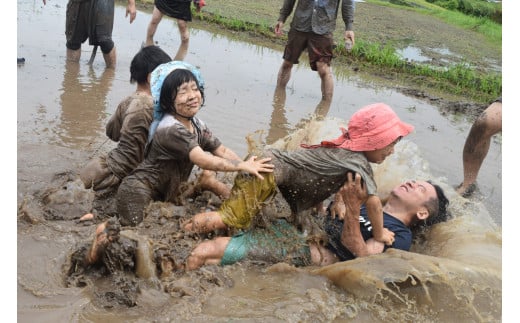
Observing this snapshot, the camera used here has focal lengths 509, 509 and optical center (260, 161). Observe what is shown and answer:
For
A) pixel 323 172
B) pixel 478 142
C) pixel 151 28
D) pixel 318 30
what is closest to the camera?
pixel 323 172

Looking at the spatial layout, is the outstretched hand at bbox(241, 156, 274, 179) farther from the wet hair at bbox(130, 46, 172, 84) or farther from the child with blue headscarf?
the wet hair at bbox(130, 46, 172, 84)

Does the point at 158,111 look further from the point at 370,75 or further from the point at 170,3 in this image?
the point at 370,75

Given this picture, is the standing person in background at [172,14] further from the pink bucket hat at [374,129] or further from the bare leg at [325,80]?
the pink bucket hat at [374,129]

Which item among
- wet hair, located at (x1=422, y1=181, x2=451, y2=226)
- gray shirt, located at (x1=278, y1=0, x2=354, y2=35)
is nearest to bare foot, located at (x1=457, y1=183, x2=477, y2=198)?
wet hair, located at (x1=422, y1=181, x2=451, y2=226)

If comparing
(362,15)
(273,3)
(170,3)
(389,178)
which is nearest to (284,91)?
(170,3)

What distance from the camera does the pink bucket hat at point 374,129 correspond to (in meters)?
2.96

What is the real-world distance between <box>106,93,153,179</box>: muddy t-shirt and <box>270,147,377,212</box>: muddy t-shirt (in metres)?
1.05

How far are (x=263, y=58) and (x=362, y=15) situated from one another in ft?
36.0

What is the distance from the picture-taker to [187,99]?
10.5ft

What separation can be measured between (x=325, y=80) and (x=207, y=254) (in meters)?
4.74

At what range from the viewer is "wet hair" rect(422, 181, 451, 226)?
11.8 ft

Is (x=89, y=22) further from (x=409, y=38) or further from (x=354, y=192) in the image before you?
(x=409, y=38)

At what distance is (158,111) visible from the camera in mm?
3344

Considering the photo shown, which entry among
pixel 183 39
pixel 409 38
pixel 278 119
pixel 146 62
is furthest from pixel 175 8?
pixel 409 38
